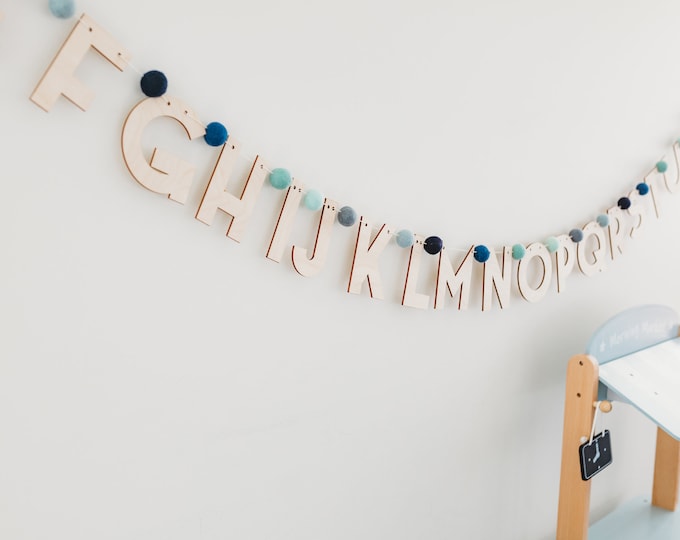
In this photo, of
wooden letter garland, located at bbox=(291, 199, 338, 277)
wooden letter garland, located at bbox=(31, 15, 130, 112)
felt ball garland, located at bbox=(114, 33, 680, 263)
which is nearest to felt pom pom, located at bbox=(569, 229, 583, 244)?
felt ball garland, located at bbox=(114, 33, 680, 263)

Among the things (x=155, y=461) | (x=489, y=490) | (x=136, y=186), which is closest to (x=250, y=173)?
(x=136, y=186)

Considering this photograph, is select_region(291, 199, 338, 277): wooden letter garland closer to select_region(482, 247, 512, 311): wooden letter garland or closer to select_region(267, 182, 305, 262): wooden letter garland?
select_region(267, 182, 305, 262): wooden letter garland

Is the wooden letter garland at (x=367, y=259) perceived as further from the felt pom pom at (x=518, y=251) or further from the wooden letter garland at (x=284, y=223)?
the felt pom pom at (x=518, y=251)

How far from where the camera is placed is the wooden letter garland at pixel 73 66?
68 cm

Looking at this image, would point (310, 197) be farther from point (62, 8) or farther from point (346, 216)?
point (62, 8)

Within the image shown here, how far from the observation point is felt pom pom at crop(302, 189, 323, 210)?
915 millimetres

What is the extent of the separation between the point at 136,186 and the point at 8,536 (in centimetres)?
48

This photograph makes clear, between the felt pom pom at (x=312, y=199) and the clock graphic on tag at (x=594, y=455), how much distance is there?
75 cm

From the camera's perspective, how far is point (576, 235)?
134cm

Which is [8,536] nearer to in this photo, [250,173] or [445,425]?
[250,173]

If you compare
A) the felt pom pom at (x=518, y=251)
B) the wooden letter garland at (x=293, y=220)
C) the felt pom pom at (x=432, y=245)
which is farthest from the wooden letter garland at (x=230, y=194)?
the felt pom pom at (x=518, y=251)

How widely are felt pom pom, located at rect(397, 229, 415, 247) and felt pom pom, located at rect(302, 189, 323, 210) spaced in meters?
0.19

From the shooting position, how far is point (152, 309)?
32.0 inches

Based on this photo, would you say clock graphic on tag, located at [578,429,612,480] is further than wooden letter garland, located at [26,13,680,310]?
Yes
